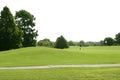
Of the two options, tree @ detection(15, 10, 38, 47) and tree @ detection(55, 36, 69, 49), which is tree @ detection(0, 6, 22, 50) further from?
tree @ detection(55, 36, 69, 49)

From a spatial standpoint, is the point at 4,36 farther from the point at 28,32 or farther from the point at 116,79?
the point at 116,79

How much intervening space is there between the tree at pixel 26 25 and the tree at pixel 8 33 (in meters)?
7.65

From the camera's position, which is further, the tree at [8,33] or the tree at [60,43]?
the tree at [60,43]

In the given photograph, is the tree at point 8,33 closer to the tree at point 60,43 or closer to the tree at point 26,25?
the tree at point 26,25

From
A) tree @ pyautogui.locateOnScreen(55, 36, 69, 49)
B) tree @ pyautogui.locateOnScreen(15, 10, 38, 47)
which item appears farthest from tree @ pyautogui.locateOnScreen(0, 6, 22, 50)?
tree @ pyautogui.locateOnScreen(55, 36, 69, 49)

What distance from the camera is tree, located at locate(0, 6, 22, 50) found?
6612 cm

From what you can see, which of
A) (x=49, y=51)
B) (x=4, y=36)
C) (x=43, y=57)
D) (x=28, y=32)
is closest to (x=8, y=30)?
(x=4, y=36)

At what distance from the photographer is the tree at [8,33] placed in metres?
66.1

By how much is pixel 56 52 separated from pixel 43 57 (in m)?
4.34

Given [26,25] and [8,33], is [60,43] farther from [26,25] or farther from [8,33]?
[8,33]

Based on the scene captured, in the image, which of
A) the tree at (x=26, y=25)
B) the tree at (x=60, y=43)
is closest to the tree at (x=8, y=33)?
the tree at (x=26, y=25)

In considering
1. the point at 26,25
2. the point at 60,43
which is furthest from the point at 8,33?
the point at 60,43

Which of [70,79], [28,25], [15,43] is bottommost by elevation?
[70,79]

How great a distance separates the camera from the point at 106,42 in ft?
433
